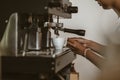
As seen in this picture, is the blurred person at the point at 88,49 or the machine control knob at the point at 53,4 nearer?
the machine control knob at the point at 53,4

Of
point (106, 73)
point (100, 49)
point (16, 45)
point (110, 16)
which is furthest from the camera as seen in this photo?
point (110, 16)

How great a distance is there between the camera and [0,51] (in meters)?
1.22

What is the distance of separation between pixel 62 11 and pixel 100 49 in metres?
0.34

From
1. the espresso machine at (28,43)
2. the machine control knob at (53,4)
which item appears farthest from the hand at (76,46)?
the machine control knob at (53,4)

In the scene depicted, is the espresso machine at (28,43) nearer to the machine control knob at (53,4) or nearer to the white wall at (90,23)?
the machine control knob at (53,4)

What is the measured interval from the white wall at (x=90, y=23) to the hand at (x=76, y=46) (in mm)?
559

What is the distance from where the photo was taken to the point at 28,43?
4.53 ft

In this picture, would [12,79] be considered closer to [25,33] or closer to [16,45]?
[16,45]

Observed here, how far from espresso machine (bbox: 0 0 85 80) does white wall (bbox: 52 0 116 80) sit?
71 cm

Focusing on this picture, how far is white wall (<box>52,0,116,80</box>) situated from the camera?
2.13 meters

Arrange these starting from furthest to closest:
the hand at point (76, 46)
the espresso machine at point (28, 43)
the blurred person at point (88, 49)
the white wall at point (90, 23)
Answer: the white wall at point (90, 23)
the hand at point (76, 46)
the blurred person at point (88, 49)
the espresso machine at point (28, 43)

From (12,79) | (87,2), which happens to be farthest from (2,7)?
(87,2)

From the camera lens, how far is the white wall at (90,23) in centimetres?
213

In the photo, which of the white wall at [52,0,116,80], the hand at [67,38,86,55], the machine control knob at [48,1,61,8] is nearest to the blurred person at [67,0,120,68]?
the hand at [67,38,86,55]
